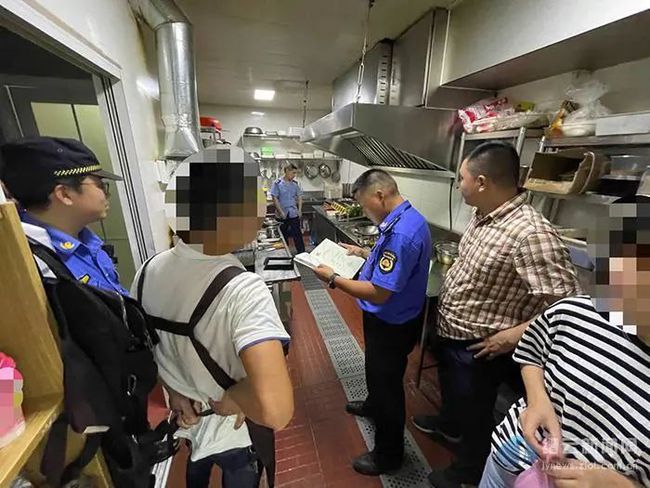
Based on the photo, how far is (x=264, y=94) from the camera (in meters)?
4.69

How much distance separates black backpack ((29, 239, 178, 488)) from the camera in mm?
482

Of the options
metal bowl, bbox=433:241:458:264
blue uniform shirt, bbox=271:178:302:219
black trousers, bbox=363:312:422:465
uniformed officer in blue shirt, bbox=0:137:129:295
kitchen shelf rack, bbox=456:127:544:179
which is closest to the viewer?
uniformed officer in blue shirt, bbox=0:137:129:295

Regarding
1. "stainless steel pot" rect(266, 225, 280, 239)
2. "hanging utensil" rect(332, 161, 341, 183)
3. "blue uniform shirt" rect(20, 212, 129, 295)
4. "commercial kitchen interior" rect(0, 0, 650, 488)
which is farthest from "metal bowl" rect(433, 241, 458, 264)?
"hanging utensil" rect(332, 161, 341, 183)

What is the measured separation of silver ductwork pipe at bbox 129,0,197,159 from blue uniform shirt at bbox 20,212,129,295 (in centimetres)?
115

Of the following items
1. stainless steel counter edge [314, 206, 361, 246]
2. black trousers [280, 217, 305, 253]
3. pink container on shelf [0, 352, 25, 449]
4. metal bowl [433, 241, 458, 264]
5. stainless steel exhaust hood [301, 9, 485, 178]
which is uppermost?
stainless steel exhaust hood [301, 9, 485, 178]

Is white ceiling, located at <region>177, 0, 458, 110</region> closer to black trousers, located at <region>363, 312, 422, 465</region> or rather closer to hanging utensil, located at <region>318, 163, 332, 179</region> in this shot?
black trousers, located at <region>363, 312, 422, 465</region>

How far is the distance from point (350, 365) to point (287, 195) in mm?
3133

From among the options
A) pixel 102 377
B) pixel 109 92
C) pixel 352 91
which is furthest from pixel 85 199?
pixel 352 91

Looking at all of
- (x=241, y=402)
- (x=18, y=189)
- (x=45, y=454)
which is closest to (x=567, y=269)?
(x=241, y=402)

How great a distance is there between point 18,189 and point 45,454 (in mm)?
764

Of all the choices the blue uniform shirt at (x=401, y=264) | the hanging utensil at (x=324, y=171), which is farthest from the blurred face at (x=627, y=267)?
the hanging utensil at (x=324, y=171)

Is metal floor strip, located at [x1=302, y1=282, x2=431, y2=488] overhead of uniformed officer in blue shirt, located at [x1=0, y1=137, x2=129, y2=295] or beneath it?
beneath

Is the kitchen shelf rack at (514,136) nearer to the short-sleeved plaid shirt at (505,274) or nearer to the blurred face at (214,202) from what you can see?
the short-sleeved plaid shirt at (505,274)

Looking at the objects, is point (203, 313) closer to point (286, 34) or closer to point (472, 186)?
point (472, 186)
